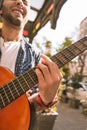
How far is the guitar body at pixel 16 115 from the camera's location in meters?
1.16

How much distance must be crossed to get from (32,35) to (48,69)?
11.2m

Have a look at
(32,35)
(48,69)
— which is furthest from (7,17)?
(32,35)

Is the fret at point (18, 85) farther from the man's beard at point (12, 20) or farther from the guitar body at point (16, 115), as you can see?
the man's beard at point (12, 20)

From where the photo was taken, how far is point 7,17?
5.11 ft

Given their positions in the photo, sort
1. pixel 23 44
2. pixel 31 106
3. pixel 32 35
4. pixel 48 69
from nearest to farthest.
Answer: pixel 48 69
pixel 31 106
pixel 23 44
pixel 32 35

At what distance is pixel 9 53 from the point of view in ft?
4.82

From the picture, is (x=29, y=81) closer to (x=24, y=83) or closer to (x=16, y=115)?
(x=24, y=83)

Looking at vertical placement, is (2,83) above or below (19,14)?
below

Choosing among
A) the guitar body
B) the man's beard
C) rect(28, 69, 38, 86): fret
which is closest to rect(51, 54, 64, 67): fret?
rect(28, 69, 38, 86): fret

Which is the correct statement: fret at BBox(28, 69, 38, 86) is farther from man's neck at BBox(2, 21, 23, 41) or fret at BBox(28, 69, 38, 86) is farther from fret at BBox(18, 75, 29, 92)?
man's neck at BBox(2, 21, 23, 41)

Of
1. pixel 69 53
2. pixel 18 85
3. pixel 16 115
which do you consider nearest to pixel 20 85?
pixel 18 85

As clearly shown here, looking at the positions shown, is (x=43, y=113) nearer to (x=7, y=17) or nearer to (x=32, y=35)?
(x=7, y=17)

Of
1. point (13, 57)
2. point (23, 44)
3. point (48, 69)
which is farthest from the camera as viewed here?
point (23, 44)

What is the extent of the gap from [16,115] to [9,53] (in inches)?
17.5
